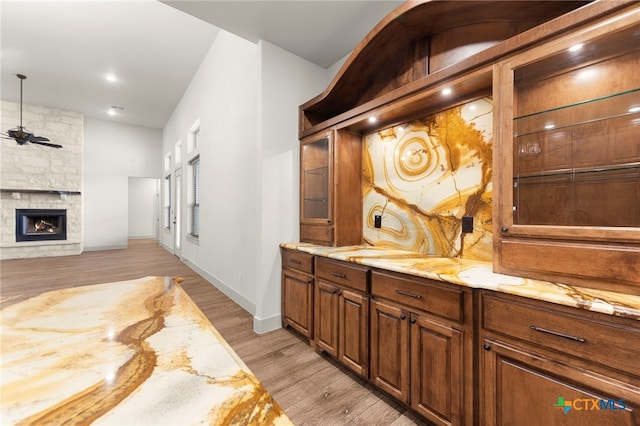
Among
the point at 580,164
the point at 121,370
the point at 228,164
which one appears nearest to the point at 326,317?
the point at 121,370

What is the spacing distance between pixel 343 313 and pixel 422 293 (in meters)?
0.74

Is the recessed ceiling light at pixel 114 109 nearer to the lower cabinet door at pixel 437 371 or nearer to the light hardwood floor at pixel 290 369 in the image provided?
the light hardwood floor at pixel 290 369

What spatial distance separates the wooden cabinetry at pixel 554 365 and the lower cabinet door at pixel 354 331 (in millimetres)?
749

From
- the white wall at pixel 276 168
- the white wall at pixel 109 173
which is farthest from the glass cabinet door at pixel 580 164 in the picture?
the white wall at pixel 109 173

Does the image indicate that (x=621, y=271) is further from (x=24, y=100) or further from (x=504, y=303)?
(x=24, y=100)

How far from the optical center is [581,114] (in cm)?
142

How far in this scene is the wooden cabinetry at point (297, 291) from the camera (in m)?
2.44

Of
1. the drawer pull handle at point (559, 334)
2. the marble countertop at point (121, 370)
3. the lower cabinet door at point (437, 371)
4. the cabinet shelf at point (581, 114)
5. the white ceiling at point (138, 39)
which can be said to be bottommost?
the lower cabinet door at point (437, 371)

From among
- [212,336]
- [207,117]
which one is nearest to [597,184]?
[212,336]

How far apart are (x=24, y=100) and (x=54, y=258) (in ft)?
13.1

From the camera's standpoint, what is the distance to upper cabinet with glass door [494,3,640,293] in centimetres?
119

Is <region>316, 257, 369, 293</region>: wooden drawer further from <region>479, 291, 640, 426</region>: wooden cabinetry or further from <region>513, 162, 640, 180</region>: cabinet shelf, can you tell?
<region>513, 162, 640, 180</region>: cabinet shelf

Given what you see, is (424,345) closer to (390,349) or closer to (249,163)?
(390,349)

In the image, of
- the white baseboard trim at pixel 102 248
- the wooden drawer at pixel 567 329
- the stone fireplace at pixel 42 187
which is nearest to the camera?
the wooden drawer at pixel 567 329
